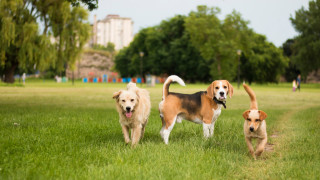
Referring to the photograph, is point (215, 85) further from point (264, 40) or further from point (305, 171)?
point (264, 40)

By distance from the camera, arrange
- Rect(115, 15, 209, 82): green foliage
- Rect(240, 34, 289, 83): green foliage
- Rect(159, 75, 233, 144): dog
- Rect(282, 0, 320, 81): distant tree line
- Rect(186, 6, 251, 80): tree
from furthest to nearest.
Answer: Rect(115, 15, 209, 82): green foliage < Rect(240, 34, 289, 83): green foliage < Rect(186, 6, 251, 80): tree < Rect(282, 0, 320, 81): distant tree line < Rect(159, 75, 233, 144): dog

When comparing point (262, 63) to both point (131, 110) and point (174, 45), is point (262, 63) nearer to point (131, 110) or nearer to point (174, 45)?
point (174, 45)

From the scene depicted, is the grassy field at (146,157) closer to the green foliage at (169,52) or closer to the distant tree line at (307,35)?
the distant tree line at (307,35)

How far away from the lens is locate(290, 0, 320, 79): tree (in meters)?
47.3

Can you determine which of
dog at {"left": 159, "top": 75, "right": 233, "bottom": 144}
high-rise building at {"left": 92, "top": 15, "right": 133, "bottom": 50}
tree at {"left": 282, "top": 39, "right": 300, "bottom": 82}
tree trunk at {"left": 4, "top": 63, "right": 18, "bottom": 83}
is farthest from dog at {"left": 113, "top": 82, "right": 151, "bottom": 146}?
high-rise building at {"left": 92, "top": 15, "right": 133, "bottom": 50}

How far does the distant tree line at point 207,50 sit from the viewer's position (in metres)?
55.5

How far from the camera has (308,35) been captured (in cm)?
4806

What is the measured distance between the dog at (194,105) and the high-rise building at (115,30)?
15265 centimetres

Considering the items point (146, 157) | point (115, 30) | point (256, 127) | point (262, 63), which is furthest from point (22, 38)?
point (115, 30)

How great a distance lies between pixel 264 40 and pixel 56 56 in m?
42.7

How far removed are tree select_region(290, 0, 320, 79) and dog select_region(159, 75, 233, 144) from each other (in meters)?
44.6

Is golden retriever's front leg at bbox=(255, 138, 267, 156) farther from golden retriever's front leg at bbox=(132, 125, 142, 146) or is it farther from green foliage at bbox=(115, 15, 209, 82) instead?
Answer: green foliage at bbox=(115, 15, 209, 82)

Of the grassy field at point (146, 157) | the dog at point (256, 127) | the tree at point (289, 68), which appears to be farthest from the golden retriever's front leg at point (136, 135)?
the tree at point (289, 68)

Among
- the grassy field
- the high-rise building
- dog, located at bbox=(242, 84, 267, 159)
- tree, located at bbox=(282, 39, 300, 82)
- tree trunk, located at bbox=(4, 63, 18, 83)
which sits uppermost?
the high-rise building
